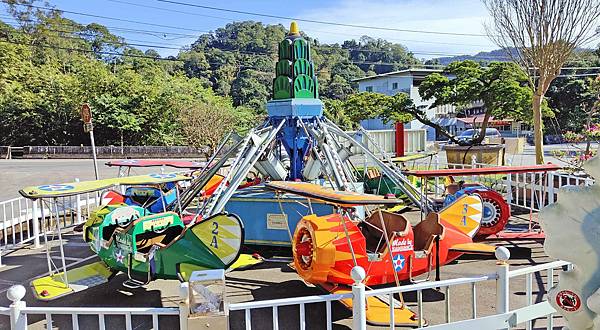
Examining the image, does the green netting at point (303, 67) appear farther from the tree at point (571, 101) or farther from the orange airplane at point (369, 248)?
the tree at point (571, 101)

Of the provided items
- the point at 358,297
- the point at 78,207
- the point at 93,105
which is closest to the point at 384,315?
the point at 358,297

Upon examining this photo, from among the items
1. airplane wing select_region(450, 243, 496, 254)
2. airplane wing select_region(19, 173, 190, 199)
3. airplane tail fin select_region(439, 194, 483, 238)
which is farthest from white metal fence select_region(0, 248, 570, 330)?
airplane tail fin select_region(439, 194, 483, 238)

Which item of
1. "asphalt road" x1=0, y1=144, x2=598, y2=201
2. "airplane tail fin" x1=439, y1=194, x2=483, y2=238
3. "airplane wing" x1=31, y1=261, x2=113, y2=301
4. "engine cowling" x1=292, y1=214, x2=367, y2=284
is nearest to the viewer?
"engine cowling" x1=292, y1=214, x2=367, y2=284

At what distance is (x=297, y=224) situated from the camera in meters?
7.44

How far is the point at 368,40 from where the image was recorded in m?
144

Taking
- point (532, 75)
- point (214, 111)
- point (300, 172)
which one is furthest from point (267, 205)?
point (214, 111)

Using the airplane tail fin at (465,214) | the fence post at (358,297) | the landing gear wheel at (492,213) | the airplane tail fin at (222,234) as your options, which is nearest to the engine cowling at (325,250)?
the airplane tail fin at (222,234)

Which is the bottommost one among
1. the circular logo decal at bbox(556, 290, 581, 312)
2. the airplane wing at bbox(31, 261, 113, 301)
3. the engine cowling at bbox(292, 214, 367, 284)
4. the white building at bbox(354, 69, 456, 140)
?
the airplane wing at bbox(31, 261, 113, 301)

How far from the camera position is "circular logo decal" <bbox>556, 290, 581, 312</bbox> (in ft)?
8.08

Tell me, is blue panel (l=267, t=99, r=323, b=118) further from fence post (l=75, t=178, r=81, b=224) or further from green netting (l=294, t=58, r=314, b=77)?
fence post (l=75, t=178, r=81, b=224)

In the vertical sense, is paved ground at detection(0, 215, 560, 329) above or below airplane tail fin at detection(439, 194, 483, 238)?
below

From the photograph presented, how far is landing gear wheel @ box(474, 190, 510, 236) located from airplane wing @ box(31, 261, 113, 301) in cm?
648

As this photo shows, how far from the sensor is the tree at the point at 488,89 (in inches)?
680

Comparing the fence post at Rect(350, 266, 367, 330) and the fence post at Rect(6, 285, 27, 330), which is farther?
the fence post at Rect(350, 266, 367, 330)
